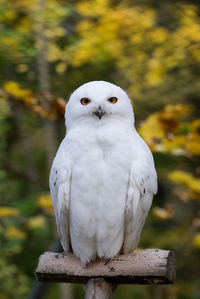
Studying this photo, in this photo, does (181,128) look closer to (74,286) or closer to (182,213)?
(74,286)

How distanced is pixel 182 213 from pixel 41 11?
4048mm

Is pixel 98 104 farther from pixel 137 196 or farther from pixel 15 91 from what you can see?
pixel 15 91

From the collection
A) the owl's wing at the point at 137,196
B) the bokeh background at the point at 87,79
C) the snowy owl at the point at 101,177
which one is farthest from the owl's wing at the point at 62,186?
the bokeh background at the point at 87,79

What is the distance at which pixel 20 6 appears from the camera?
491 cm

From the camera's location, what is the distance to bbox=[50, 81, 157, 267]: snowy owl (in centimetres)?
234

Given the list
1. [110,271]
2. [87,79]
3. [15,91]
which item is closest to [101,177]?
[110,271]

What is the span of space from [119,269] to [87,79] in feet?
11.4

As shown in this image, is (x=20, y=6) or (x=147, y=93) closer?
(x=20, y=6)

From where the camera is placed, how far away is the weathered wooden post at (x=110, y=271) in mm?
2211

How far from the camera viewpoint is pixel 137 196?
2.37 metres

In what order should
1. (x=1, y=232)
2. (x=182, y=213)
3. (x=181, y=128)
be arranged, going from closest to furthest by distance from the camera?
(x=181, y=128) → (x=1, y=232) → (x=182, y=213)

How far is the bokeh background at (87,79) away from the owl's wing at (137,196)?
876 millimetres

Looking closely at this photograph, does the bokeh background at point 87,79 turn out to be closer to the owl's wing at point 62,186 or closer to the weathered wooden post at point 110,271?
the owl's wing at point 62,186

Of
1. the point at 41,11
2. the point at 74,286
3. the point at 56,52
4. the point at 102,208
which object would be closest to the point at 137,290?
the point at 74,286
